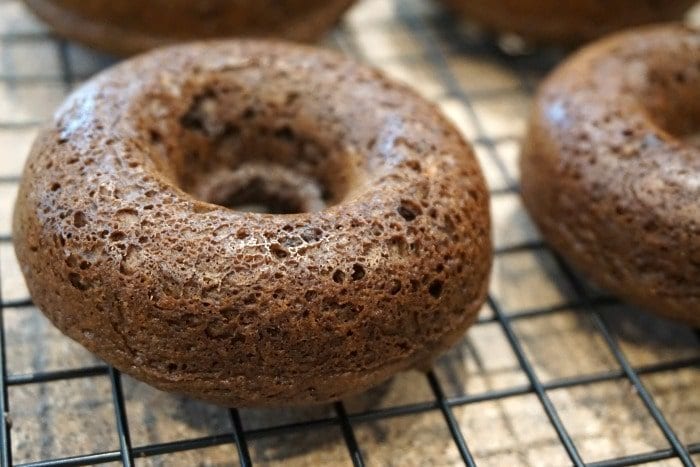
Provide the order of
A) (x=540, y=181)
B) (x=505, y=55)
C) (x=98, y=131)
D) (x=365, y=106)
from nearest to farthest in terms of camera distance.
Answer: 1. (x=98, y=131)
2. (x=365, y=106)
3. (x=540, y=181)
4. (x=505, y=55)

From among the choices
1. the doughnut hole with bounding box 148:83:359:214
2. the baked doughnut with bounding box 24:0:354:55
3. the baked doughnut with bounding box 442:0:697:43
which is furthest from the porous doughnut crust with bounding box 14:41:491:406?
the baked doughnut with bounding box 442:0:697:43

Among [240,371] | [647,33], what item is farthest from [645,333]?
[240,371]

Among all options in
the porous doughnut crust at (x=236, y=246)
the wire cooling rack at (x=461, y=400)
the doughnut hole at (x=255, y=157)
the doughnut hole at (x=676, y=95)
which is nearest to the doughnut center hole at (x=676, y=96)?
the doughnut hole at (x=676, y=95)

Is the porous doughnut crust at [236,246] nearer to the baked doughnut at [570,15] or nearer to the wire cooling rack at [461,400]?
the wire cooling rack at [461,400]

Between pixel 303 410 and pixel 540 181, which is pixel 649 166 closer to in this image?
pixel 540 181

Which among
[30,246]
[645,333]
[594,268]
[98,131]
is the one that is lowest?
[645,333]

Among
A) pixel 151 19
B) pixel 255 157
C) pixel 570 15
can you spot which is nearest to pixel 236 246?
pixel 255 157
